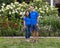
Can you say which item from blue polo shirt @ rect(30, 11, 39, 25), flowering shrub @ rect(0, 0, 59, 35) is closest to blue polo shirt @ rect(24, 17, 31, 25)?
blue polo shirt @ rect(30, 11, 39, 25)

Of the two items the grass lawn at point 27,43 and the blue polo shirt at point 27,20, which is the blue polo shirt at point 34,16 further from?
the grass lawn at point 27,43

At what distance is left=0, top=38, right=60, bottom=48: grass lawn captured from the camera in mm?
12102

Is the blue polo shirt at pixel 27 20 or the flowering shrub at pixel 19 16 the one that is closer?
the blue polo shirt at pixel 27 20

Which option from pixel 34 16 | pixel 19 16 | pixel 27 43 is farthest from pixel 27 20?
pixel 19 16

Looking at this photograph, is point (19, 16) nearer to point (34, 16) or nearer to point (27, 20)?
point (27, 20)

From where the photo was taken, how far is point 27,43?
1270cm

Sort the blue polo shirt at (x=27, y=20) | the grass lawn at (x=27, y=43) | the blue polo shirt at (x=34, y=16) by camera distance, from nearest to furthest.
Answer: the grass lawn at (x=27, y=43) → the blue polo shirt at (x=34, y=16) → the blue polo shirt at (x=27, y=20)

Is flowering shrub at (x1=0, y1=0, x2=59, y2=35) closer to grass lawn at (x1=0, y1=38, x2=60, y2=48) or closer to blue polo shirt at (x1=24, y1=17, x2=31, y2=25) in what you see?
grass lawn at (x1=0, y1=38, x2=60, y2=48)

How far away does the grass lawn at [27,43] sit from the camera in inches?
476

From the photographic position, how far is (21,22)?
52.4ft

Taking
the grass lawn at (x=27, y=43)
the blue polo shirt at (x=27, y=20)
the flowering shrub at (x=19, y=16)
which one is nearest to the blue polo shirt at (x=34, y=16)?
the blue polo shirt at (x=27, y=20)

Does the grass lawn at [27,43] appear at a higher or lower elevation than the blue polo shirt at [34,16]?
lower

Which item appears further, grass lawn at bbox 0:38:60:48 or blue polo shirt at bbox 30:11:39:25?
blue polo shirt at bbox 30:11:39:25

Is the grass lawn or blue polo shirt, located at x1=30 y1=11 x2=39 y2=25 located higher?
blue polo shirt, located at x1=30 y1=11 x2=39 y2=25
